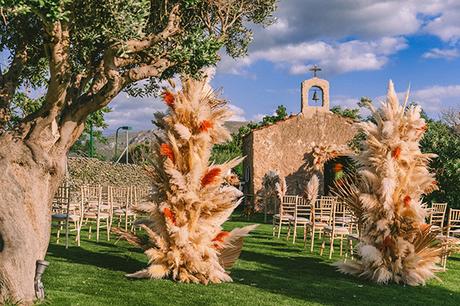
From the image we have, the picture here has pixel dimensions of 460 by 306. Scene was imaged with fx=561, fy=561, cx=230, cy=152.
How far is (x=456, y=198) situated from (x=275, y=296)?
409 inches

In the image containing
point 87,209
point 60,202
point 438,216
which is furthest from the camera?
point 87,209

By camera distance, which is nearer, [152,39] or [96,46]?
[152,39]

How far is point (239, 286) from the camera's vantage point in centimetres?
748

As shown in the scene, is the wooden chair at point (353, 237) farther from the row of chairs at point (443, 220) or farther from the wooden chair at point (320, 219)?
the row of chairs at point (443, 220)

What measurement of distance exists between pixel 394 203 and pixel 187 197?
10.7 feet

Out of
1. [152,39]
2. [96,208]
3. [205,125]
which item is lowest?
[96,208]

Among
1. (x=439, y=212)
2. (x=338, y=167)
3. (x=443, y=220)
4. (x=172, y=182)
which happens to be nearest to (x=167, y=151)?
(x=172, y=182)

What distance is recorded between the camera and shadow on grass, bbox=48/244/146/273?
338 inches

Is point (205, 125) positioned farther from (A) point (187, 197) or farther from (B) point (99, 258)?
(B) point (99, 258)

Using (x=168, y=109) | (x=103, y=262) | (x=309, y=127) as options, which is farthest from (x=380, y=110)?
(x=309, y=127)

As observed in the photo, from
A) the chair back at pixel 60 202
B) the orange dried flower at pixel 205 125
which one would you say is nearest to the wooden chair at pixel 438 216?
the orange dried flower at pixel 205 125

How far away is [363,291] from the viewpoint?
7695mm

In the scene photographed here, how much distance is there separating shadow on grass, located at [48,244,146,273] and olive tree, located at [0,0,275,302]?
2.43m

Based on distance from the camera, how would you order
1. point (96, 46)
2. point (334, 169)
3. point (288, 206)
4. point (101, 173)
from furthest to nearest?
1. point (334, 169)
2. point (101, 173)
3. point (288, 206)
4. point (96, 46)
